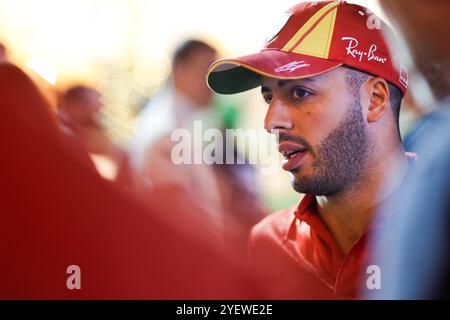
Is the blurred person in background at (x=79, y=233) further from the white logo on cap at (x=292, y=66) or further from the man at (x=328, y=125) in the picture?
the white logo on cap at (x=292, y=66)

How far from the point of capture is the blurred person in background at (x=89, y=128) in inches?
103

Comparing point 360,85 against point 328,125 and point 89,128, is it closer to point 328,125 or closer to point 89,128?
point 328,125

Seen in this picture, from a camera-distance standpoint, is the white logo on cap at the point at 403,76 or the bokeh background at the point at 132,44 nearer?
the white logo on cap at the point at 403,76

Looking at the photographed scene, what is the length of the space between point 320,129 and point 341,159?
0.41ft

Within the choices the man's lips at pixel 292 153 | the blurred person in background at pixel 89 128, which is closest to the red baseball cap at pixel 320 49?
the man's lips at pixel 292 153

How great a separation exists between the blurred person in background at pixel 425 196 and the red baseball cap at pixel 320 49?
0.45 feet

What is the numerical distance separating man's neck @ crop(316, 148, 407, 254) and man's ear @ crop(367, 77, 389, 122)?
0.15 meters

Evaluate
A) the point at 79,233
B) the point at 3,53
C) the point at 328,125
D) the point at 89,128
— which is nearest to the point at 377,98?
the point at 328,125

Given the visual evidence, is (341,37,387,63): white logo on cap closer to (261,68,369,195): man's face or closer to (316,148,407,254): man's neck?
(261,68,369,195): man's face

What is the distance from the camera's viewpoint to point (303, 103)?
2.43 meters

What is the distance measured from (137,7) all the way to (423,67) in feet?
3.33

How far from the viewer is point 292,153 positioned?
2.49m

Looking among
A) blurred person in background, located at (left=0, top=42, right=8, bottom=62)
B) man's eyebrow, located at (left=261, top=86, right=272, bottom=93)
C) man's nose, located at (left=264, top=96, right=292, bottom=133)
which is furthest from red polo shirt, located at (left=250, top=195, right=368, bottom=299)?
blurred person in background, located at (left=0, top=42, right=8, bottom=62)

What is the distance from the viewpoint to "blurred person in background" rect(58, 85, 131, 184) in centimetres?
262
